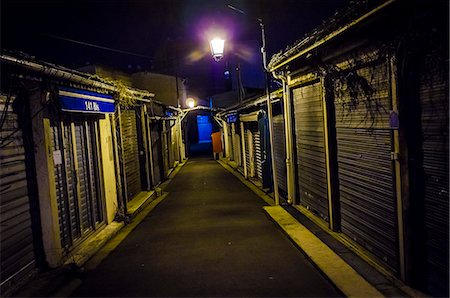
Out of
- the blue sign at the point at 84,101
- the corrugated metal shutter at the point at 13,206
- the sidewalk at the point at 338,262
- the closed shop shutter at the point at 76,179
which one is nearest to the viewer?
the sidewalk at the point at 338,262

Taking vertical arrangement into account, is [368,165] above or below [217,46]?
below

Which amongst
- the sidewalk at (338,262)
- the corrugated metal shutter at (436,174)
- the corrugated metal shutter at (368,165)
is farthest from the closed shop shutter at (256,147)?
the corrugated metal shutter at (436,174)

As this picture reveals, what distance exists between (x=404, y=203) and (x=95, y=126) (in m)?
8.34

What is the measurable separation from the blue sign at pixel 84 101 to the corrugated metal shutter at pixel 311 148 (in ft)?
19.0

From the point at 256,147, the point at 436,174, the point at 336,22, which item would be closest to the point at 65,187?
the point at 336,22

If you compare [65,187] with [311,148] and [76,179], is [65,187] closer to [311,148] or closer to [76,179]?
[76,179]

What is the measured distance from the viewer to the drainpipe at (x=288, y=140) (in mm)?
12062

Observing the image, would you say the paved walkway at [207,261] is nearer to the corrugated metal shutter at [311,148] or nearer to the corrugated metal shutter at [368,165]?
the corrugated metal shutter at [368,165]

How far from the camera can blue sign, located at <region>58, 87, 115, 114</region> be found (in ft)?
26.4

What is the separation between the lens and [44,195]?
283 inches

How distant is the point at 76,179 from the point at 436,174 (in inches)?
305

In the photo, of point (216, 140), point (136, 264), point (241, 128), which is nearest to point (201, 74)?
Answer: point (216, 140)

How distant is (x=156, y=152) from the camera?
795 inches

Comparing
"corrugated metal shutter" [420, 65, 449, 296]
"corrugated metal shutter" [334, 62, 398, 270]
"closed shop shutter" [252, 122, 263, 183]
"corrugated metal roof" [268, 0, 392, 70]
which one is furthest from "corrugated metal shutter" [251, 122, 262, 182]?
"corrugated metal shutter" [420, 65, 449, 296]
